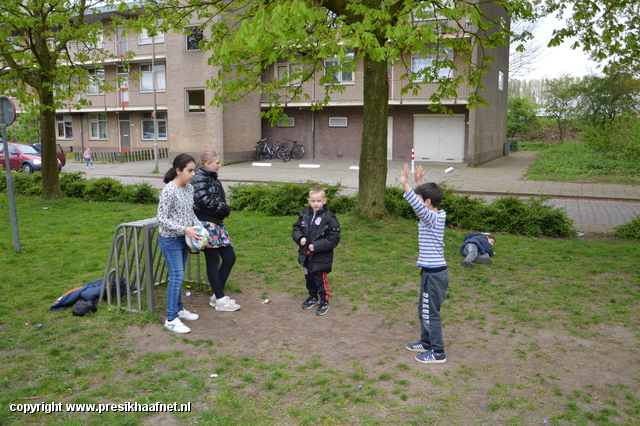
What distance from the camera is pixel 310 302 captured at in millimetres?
6102

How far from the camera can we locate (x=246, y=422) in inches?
141

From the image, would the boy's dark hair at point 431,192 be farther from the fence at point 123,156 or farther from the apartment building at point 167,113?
the fence at point 123,156

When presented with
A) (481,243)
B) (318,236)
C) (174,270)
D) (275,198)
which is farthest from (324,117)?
(174,270)

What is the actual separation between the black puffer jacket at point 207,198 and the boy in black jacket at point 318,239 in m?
0.84

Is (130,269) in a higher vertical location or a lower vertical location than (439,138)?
lower

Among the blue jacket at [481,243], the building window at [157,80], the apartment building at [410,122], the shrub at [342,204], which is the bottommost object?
the blue jacket at [481,243]

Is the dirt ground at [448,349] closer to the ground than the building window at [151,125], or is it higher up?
closer to the ground

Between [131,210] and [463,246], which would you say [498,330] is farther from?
[131,210]

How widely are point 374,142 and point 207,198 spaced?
17.3 ft

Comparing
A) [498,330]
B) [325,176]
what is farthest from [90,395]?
[325,176]

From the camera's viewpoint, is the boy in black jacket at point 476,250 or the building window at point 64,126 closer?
the boy in black jacket at point 476,250

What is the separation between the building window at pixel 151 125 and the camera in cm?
3647

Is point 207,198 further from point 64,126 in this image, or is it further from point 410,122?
point 64,126

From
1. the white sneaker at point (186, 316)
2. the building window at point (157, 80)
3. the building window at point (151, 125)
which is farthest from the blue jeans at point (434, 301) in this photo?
the building window at point (151, 125)
